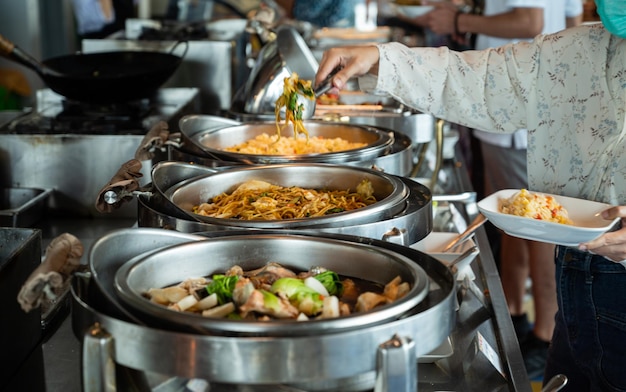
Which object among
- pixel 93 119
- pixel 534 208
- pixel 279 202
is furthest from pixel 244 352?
pixel 93 119

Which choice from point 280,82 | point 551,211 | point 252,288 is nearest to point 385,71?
point 551,211

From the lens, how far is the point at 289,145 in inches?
101

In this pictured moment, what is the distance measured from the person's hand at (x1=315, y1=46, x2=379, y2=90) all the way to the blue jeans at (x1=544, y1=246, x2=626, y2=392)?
71 cm

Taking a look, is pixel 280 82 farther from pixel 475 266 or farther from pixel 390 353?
pixel 390 353

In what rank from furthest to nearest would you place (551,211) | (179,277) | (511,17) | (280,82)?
1. (511,17)
2. (280,82)
3. (551,211)
4. (179,277)

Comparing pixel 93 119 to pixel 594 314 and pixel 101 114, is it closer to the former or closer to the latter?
pixel 101 114

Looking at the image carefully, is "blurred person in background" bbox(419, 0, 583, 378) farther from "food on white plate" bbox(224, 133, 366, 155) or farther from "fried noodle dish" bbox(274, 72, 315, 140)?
"fried noodle dish" bbox(274, 72, 315, 140)

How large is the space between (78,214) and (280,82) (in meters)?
0.83

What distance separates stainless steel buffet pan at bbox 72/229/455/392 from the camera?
44.8 inches

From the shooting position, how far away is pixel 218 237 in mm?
1592

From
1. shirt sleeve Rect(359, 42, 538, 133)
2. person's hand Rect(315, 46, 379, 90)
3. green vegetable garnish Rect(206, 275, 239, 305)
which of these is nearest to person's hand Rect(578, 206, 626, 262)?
shirt sleeve Rect(359, 42, 538, 133)

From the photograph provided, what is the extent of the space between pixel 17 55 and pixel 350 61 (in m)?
1.31

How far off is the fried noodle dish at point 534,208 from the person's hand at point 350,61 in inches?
20.1

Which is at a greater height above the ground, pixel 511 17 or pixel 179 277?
pixel 511 17
